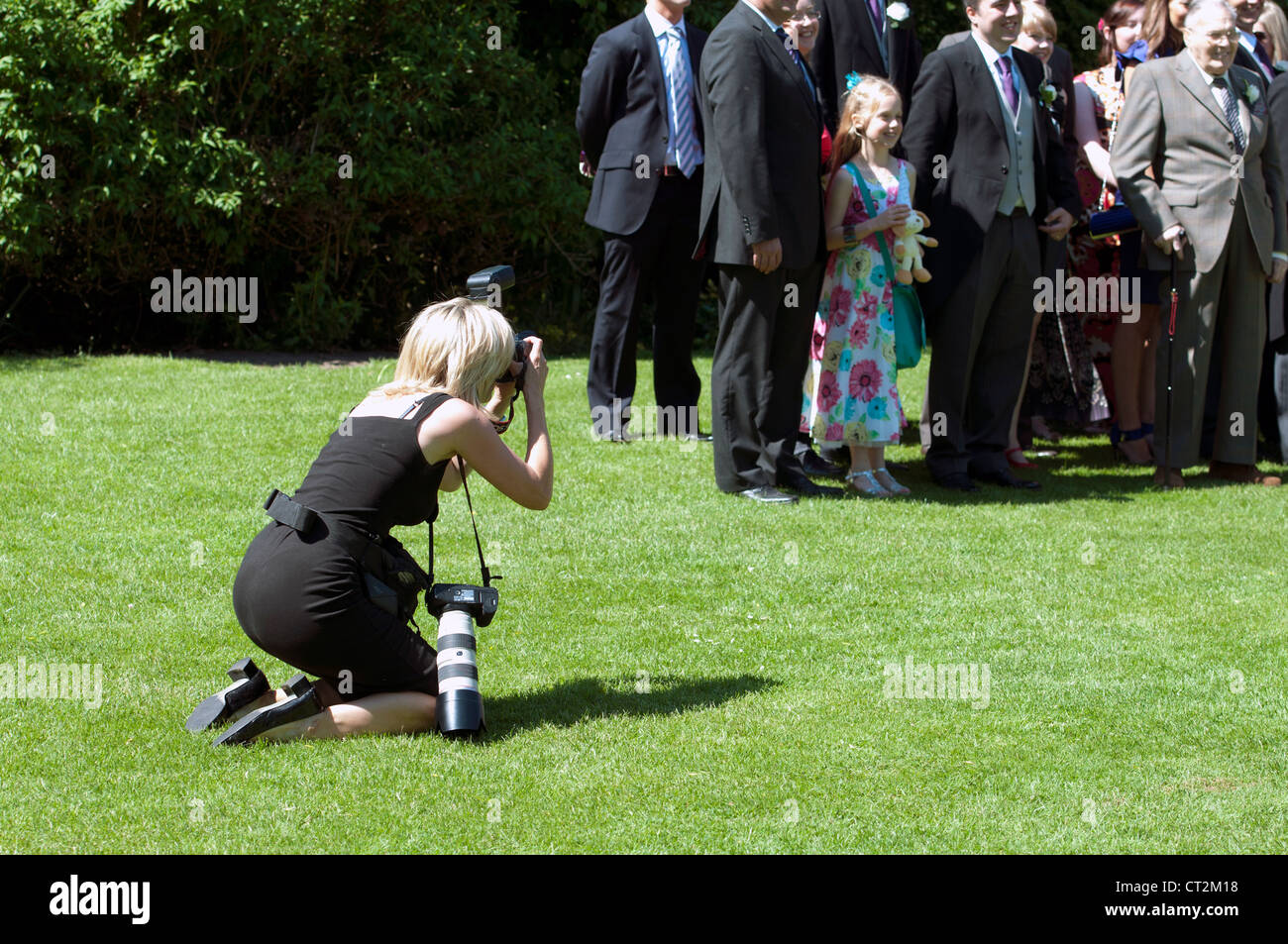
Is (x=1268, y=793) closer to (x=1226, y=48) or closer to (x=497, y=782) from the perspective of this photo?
(x=497, y=782)

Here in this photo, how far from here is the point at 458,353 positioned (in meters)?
4.98

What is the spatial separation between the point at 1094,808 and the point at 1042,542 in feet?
10.9

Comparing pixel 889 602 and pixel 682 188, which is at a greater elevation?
pixel 682 188

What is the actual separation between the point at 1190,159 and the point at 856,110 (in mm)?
1975

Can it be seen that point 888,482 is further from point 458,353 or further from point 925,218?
point 458,353

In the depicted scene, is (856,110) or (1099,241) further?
(1099,241)

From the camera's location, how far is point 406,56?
40.8 ft

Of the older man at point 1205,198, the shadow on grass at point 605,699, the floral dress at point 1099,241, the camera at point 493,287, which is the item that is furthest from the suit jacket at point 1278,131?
the camera at point 493,287

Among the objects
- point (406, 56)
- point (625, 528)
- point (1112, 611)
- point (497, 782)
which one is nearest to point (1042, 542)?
point (1112, 611)

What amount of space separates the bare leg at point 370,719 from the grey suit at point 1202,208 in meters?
5.70

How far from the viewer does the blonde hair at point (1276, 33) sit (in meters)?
9.82

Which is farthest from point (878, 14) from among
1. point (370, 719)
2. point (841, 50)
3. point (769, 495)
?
point (370, 719)

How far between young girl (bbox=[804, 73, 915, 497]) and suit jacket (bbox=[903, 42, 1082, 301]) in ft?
0.73

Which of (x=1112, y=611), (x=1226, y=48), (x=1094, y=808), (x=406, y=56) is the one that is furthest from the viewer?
(x=406, y=56)
